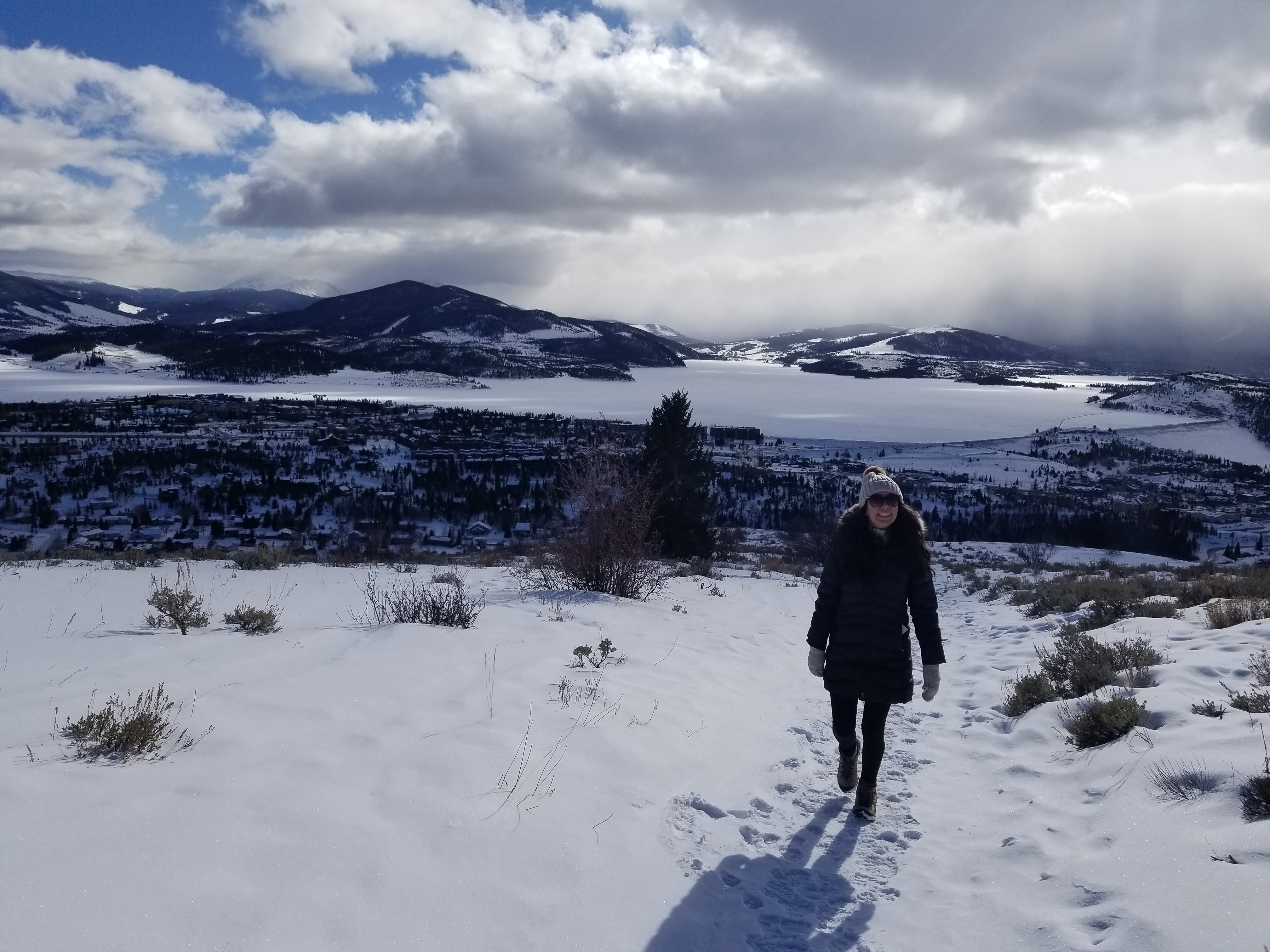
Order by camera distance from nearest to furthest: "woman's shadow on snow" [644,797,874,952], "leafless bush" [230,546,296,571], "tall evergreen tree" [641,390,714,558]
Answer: "woman's shadow on snow" [644,797,874,952] < "leafless bush" [230,546,296,571] < "tall evergreen tree" [641,390,714,558]

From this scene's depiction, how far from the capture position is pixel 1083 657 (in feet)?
22.2

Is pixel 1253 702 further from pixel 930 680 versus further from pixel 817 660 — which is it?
pixel 817 660

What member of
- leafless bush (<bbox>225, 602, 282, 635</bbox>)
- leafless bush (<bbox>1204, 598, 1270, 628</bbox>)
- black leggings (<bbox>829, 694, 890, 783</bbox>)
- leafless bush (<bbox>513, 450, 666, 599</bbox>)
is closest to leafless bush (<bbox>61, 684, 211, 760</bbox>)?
leafless bush (<bbox>225, 602, 282, 635</bbox>)

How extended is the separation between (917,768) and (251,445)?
3654 inches

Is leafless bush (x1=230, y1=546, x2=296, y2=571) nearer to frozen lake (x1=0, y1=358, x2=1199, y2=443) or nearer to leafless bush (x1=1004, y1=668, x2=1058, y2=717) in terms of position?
leafless bush (x1=1004, y1=668, x2=1058, y2=717)

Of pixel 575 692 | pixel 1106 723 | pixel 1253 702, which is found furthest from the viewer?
pixel 575 692

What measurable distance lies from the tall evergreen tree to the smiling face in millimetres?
18413

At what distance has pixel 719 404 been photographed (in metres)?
167

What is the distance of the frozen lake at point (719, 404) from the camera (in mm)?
134125

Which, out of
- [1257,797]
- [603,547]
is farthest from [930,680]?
[603,547]

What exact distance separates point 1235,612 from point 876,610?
6.21 meters

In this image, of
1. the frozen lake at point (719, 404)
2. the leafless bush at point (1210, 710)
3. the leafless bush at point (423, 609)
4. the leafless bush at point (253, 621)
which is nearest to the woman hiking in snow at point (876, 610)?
the leafless bush at point (1210, 710)

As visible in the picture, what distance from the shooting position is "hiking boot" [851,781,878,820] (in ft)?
14.9

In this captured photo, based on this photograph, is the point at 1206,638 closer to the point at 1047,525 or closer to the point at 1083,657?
the point at 1083,657
